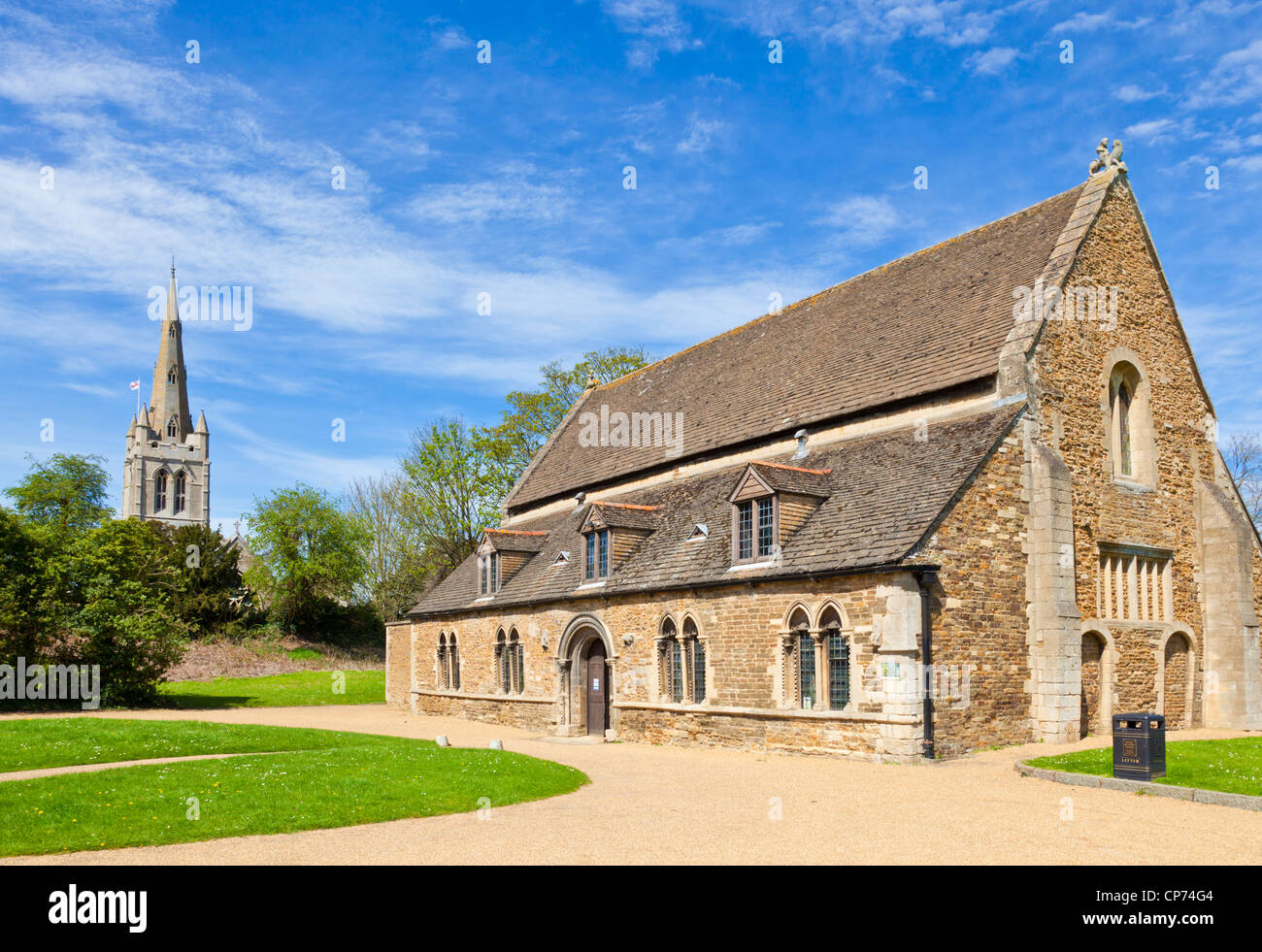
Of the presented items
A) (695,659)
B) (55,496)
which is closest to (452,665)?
(695,659)

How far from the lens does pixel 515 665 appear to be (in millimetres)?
30250

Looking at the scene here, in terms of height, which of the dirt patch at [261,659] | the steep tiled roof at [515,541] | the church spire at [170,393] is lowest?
the dirt patch at [261,659]

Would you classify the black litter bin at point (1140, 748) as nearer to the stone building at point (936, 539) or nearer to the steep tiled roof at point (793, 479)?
the stone building at point (936, 539)

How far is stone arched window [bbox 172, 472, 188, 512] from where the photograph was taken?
105500mm

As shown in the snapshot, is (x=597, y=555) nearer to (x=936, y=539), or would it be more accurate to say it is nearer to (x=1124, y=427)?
(x=936, y=539)

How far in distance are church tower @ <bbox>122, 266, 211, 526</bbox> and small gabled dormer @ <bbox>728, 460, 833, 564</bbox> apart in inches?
3637

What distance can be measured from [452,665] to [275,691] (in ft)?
43.5

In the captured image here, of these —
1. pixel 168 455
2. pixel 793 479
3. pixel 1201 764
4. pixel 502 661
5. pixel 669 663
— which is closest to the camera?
pixel 1201 764

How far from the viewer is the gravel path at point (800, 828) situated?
32.3 ft

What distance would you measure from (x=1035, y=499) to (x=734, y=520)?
248 inches

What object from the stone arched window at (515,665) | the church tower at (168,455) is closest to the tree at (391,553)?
the stone arched window at (515,665)

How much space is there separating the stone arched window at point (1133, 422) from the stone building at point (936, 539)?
2.8 inches

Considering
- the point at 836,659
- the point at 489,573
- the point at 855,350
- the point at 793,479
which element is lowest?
the point at 836,659

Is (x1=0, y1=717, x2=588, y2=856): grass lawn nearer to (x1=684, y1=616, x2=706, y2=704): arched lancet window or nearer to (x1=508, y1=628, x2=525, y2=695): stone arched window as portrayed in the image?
(x1=684, y1=616, x2=706, y2=704): arched lancet window
